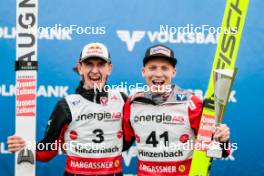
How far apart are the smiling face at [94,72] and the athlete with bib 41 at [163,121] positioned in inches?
7.7

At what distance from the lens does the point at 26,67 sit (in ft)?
7.02

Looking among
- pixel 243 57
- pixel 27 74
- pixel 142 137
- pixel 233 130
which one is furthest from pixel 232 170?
pixel 27 74

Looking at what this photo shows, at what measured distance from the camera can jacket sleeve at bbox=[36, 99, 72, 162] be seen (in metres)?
2.30

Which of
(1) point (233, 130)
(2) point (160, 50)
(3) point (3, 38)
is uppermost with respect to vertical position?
(3) point (3, 38)

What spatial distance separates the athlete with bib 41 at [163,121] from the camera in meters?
2.18

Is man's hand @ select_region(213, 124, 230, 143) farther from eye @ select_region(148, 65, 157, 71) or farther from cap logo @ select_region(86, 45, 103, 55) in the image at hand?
cap logo @ select_region(86, 45, 103, 55)

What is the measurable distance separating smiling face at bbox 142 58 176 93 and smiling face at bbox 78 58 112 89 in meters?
0.22

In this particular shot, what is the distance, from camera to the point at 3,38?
2949 millimetres

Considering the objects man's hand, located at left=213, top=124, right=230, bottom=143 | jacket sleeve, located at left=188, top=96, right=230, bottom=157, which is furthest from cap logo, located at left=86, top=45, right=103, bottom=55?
man's hand, located at left=213, top=124, right=230, bottom=143

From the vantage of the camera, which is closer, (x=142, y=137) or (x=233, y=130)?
(x=142, y=137)

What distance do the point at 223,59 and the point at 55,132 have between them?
0.93 m

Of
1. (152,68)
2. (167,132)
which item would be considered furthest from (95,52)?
(167,132)

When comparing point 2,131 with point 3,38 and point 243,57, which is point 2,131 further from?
point 243,57

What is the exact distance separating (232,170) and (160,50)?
1.10 m
